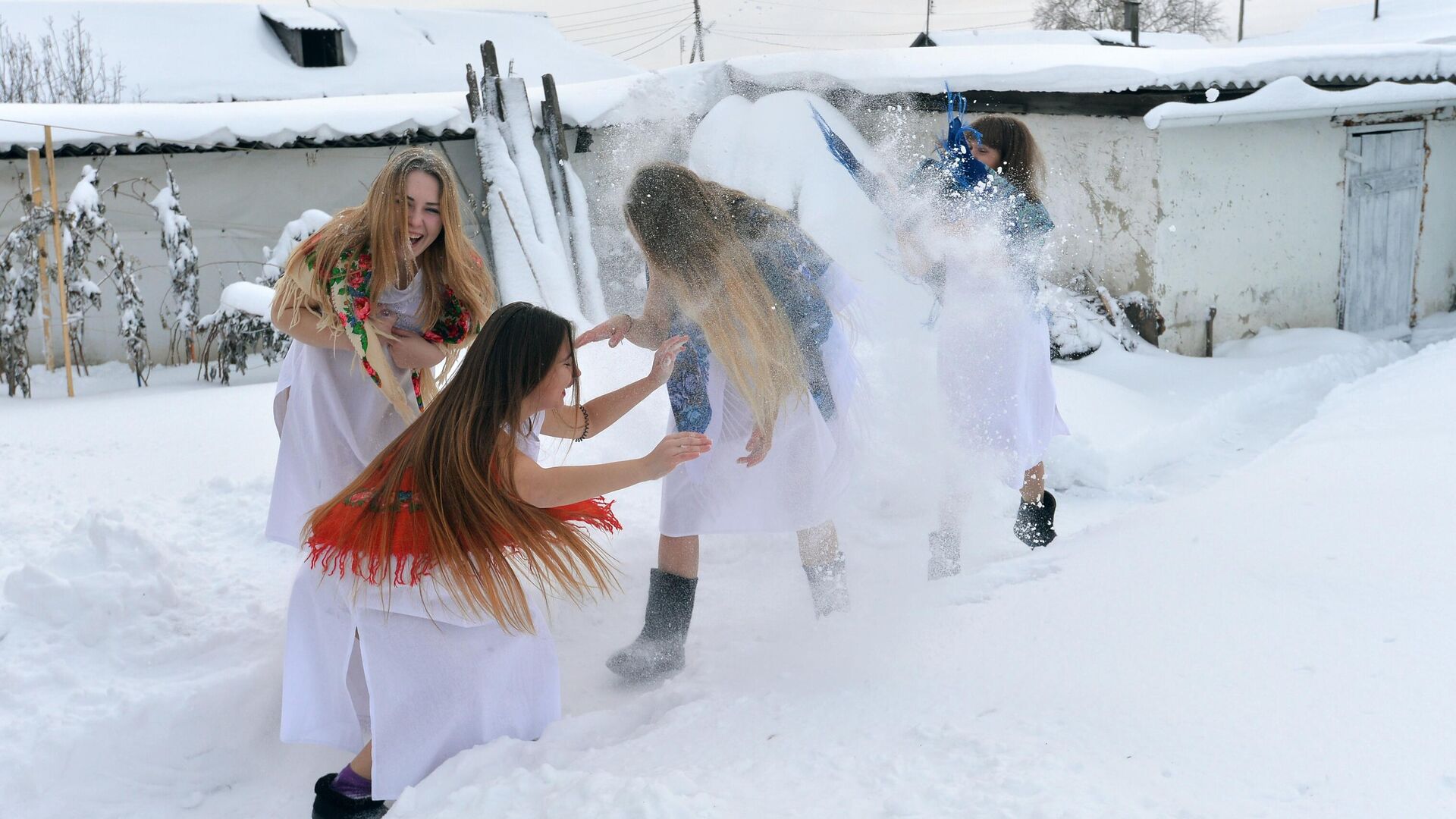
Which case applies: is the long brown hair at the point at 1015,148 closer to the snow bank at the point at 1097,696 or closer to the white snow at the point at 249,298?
the snow bank at the point at 1097,696

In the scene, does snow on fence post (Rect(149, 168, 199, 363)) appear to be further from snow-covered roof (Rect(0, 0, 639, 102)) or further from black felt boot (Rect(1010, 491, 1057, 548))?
snow-covered roof (Rect(0, 0, 639, 102))

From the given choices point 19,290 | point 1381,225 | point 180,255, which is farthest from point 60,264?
point 1381,225

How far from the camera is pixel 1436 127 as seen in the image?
9945 millimetres

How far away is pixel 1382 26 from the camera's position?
56.5 ft

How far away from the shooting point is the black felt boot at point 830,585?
10.3ft

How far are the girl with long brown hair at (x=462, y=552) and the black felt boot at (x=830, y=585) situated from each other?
0.92 meters

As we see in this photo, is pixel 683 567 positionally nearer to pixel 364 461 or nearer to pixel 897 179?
pixel 364 461

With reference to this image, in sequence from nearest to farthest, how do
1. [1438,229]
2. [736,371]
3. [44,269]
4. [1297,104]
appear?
[736,371] → [44,269] → [1297,104] → [1438,229]

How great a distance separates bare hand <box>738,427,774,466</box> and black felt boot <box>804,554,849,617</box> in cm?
49

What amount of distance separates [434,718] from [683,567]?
3.04ft

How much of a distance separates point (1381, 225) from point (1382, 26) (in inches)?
393

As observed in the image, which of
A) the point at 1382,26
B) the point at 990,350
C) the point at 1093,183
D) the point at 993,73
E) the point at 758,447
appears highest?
the point at 1382,26

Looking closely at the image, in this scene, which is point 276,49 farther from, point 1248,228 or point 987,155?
point 987,155

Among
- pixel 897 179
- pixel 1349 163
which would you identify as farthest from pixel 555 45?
pixel 897 179
